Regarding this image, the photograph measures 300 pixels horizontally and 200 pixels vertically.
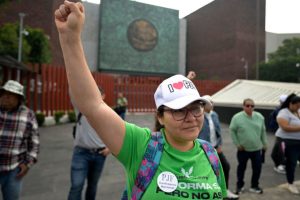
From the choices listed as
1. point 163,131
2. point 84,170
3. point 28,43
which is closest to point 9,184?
point 84,170

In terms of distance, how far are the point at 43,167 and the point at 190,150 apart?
581 cm

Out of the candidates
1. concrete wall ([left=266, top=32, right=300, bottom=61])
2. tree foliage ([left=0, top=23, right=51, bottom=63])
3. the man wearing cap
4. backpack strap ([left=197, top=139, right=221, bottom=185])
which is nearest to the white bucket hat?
the man wearing cap

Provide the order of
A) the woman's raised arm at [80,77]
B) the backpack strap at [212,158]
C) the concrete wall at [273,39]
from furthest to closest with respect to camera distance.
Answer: the concrete wall at [273,39], the backpack strap at [212,158], the woman's raised arm at [80,77]

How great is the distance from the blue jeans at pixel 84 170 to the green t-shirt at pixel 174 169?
220 centimetres

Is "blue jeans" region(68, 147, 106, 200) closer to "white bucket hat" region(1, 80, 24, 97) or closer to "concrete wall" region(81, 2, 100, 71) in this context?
"white bucket hat" region(1, 80, 24, 97)

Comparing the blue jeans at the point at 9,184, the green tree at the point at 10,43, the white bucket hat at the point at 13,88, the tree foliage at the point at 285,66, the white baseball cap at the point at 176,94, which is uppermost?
the tree foliage at the point at 285,66

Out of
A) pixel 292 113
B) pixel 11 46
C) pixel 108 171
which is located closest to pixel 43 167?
pixel 108 171

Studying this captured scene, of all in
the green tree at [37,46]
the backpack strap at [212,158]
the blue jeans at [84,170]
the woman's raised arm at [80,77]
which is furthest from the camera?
the green tree at [37,46]

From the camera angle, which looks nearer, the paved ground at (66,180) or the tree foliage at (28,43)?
the paved ground at (66,180)

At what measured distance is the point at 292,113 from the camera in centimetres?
542

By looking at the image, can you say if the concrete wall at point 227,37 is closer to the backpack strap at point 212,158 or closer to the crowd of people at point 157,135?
the backpack strap at point 212,158

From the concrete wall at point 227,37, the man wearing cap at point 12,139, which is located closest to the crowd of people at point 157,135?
the man wearing cap at point 12,139

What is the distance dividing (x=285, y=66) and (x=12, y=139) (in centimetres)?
4167

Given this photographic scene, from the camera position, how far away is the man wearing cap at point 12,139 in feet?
10.4
